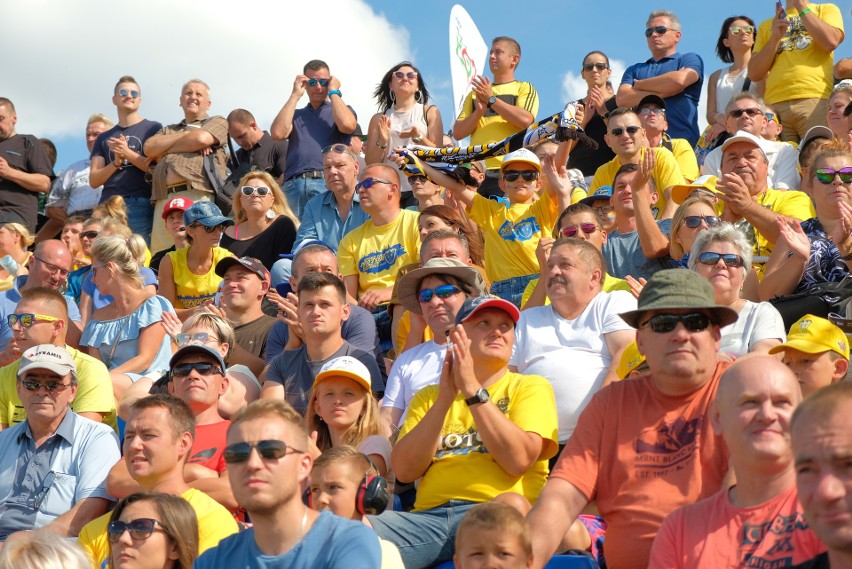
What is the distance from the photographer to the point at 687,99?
10961mm

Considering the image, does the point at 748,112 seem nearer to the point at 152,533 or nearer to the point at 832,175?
the point at 832,175

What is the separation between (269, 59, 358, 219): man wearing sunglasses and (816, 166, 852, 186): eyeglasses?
5.41 meters

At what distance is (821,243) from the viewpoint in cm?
673

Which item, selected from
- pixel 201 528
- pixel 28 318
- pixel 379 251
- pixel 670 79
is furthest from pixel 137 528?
pixel 670 79

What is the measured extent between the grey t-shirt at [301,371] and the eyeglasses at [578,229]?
1540 millimetres

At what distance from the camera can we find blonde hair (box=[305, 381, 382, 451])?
18.9ft

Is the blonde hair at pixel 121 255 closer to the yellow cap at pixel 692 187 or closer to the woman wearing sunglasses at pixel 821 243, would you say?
the yellow cap at pixel 692 187

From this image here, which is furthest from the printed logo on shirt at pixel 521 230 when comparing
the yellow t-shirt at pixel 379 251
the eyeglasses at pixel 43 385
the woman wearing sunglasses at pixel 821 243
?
the eyeglasses at pixel 43 385

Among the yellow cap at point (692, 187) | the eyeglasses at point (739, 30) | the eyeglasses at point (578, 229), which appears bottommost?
the eyeglasses at point (578, 229)

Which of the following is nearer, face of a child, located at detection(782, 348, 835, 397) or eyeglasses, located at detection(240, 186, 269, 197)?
face of a child, located at detection(782, 348, 835, 397)

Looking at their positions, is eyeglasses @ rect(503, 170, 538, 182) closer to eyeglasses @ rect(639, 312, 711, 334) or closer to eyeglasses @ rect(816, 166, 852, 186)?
eyeglasses @ rect(816, 166, 852, 186)

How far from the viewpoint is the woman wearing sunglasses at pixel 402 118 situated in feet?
36.4

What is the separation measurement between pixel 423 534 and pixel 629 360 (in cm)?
141

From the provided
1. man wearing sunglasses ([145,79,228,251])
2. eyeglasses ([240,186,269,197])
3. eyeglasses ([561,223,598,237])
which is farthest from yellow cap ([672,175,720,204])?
man wearing sunglasses ([145,79,228,251])
